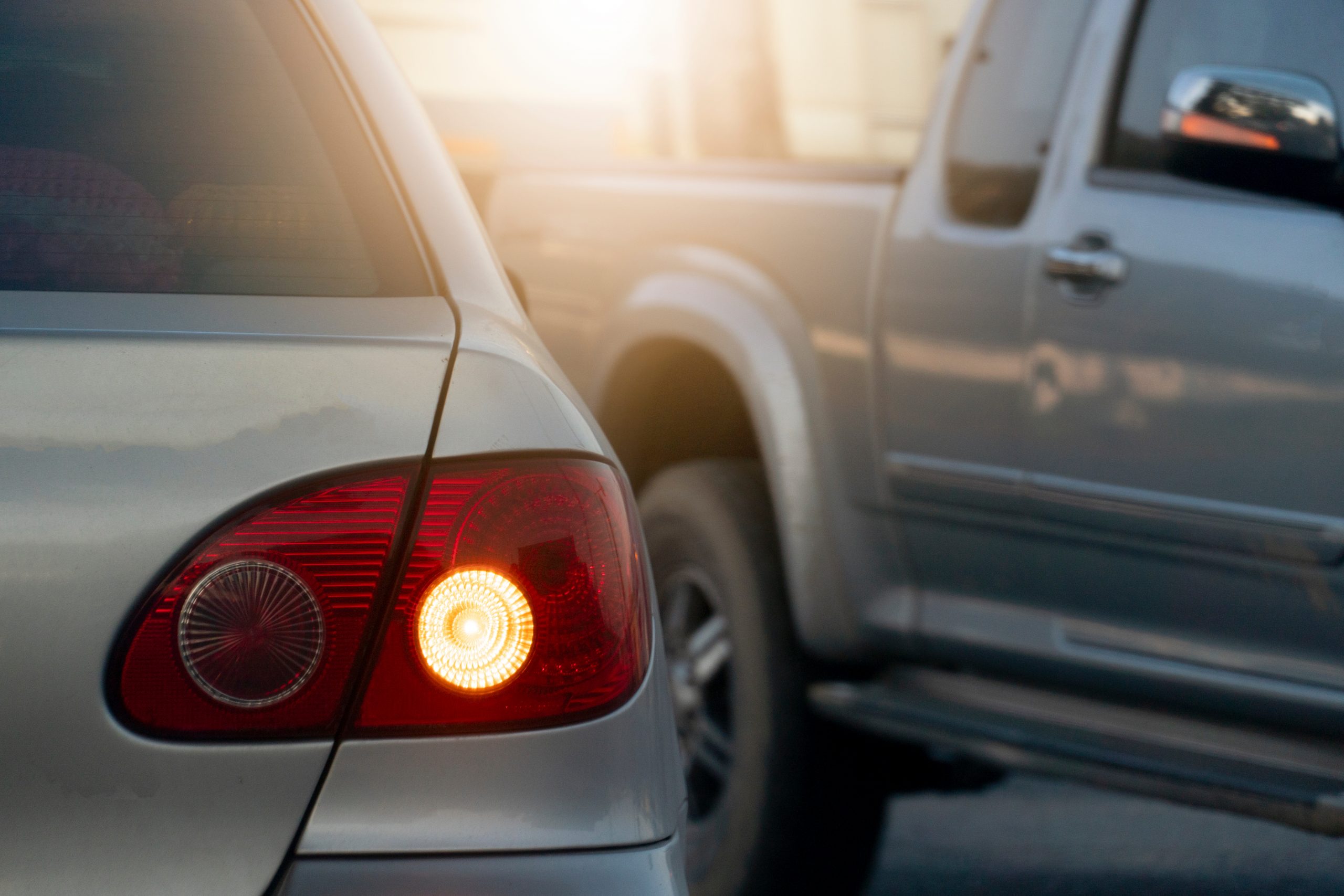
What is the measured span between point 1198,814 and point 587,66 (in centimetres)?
344

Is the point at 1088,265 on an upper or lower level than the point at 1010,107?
lower

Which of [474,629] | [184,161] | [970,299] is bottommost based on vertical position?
[970,299]

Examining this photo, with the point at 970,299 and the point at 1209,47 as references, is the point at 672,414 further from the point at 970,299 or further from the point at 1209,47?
the point at 1209,47

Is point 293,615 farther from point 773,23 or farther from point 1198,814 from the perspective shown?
point 1198,814

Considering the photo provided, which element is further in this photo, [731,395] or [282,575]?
[731,395]

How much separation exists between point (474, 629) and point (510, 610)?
4 centimetres

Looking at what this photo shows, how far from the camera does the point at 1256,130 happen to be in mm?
2471

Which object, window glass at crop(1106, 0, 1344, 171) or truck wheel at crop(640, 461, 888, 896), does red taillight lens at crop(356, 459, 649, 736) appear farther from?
truck wheel at crop(640, 461, 888, 896)

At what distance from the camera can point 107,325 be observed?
141 centimetres

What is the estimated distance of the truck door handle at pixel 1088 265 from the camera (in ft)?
9.05

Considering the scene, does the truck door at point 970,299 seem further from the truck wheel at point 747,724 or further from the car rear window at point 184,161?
the car rear window at point 184,161

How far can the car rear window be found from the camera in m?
1.58

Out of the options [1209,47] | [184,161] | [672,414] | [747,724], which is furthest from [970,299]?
[184,161]

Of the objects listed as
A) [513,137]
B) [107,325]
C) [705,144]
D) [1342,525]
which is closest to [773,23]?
[705,144]
